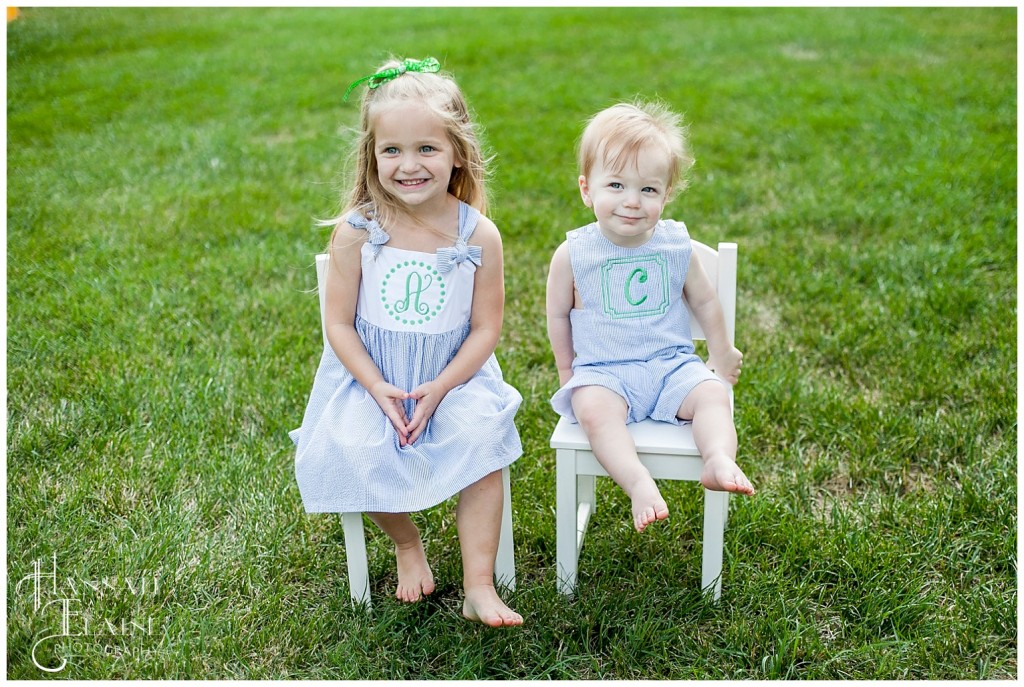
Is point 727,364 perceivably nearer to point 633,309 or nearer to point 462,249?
point 633,309

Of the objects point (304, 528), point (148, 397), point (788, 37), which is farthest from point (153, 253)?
point (788, 37)

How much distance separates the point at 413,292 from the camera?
7.87 feet

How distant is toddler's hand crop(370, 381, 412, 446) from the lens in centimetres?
231

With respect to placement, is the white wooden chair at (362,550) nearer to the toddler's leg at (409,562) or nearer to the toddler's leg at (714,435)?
the toddler's leg at (409,562)

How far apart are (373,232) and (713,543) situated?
1.14 meters

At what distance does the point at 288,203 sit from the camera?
5293 millimetres

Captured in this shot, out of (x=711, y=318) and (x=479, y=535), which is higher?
(x=711, y=318)

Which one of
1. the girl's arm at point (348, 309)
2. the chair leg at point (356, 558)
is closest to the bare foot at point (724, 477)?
the girl's arm at point (348, 309)

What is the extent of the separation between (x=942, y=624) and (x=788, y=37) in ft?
26.4

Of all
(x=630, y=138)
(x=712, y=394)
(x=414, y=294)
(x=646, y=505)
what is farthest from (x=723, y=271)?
(x=414, y=294)

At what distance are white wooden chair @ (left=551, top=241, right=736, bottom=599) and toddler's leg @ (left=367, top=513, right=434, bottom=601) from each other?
13.5 inches

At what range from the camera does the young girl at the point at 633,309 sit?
2314mm

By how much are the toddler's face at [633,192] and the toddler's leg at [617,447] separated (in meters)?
0.42

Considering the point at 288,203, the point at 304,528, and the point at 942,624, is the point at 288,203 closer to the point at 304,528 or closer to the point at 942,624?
the point at 304,528
